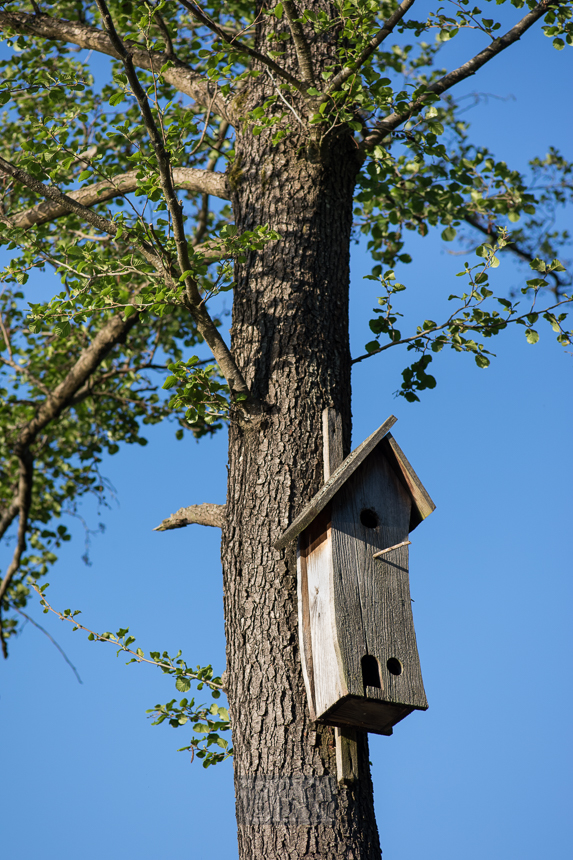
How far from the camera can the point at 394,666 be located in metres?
2.66

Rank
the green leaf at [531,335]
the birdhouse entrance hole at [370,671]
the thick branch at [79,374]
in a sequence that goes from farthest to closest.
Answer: the thick branch at [79,374]
the green leaf at [531,335]
the birdhouse entrance hole at [370,671]

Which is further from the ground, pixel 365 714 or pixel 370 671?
pixel 370 671

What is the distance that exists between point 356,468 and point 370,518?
8.8 inches

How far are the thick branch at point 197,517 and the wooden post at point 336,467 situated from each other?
0.52m

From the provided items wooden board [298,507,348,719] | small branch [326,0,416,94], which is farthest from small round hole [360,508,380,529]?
small branch [326,0,416,94]

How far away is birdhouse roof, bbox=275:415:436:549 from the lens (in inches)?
106

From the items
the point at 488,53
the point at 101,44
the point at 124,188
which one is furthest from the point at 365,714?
the point at 101,44

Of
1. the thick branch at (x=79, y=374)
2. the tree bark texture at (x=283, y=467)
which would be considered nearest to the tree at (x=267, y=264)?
the tree bark texture at (x=283, y=467)

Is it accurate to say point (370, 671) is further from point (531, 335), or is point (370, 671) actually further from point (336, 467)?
point (531, 335)

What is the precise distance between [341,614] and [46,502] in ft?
18.7

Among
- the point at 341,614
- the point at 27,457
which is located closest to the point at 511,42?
the point at 341,614

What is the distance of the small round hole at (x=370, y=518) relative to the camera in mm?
2889

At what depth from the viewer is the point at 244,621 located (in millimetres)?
A: 2822

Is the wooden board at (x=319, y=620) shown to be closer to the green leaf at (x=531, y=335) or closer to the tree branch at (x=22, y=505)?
the green leaf at (x=531, y=335)
